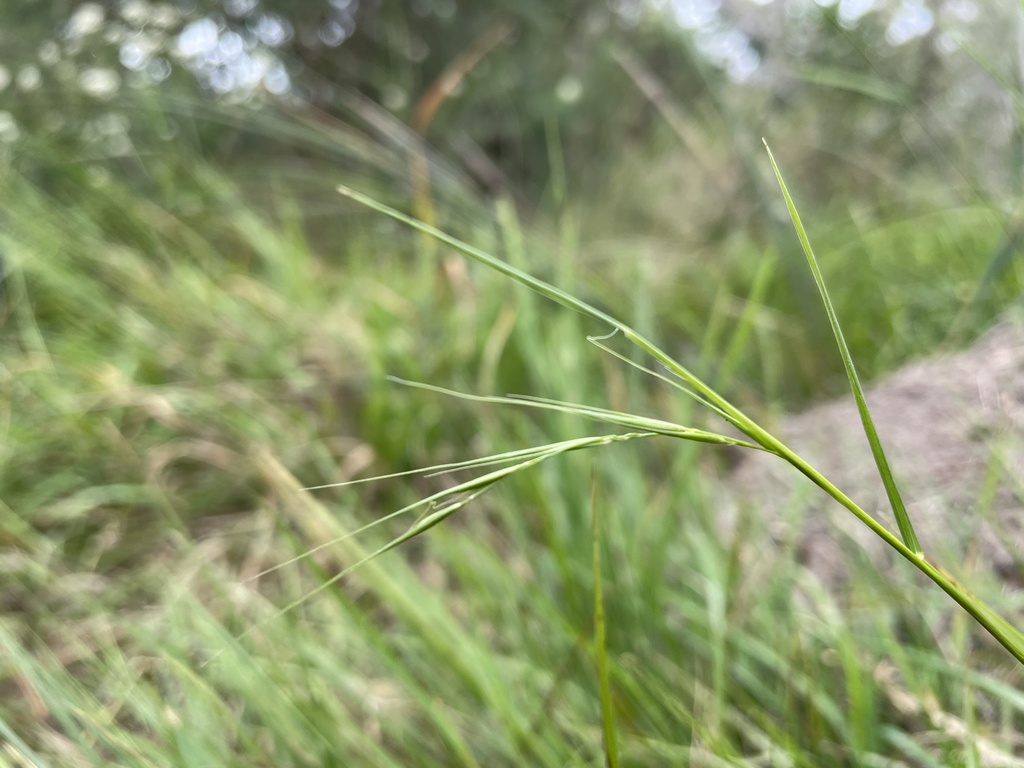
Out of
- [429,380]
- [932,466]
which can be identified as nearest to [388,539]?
[429,380]

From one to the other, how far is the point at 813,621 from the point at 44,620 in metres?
0.76

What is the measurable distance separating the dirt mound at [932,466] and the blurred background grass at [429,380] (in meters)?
0.06

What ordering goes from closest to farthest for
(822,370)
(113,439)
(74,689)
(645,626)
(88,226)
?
(74,689) → (645,626) → (113,439) → (822,370) → (88,226)

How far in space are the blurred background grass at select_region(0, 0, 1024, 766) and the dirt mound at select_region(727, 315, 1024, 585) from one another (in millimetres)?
57

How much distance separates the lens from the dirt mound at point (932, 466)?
61cm

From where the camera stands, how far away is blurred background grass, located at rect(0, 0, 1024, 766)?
0.56m

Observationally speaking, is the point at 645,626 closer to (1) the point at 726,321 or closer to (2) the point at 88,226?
(1) the point at 726,321

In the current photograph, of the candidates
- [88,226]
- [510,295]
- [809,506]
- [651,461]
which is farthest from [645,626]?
[88,226]

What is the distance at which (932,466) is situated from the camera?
29.3 inches

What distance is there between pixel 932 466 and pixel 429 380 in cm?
70

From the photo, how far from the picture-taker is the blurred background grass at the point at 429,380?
0.56 meters

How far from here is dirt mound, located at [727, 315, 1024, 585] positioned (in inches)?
24.1

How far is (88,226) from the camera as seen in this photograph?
1.42 meters

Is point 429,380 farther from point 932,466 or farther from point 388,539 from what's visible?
point 932,466
